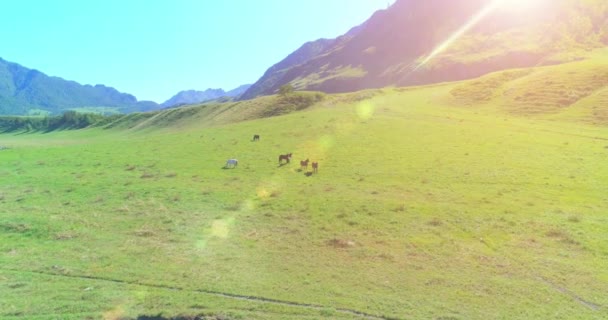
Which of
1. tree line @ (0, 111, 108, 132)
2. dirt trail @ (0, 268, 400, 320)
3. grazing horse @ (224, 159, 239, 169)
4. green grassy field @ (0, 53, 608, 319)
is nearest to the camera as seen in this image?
dirt trail @ (0, 268, 400, 320)

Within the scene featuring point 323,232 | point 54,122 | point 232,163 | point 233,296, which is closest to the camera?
point 233,296

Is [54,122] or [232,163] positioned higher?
[54,122]

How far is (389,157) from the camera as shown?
39.4 meters

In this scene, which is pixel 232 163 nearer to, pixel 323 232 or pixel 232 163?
pixel 232 163

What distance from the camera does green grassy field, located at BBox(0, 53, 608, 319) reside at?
14.9 metres

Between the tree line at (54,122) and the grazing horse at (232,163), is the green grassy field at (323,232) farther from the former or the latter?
the tree line at (54,122)

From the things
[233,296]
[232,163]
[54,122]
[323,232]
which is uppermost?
[54,122]

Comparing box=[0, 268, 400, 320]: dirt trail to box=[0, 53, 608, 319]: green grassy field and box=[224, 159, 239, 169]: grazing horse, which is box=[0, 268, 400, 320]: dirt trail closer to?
box=[0, 53, 608, 319]: green grassy field

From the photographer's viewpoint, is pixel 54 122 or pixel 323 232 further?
pixel 54 122

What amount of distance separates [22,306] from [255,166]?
25.5m

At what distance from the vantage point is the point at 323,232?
21.5 meters

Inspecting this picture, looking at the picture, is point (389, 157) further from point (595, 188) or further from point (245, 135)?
point (245, 135)

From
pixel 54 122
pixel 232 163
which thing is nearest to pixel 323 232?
pixel 232 163

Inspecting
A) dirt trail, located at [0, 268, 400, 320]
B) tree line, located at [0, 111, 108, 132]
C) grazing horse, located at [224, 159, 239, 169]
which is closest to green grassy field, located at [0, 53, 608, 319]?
dirt trail, located at [0, 268, 400, 320]
